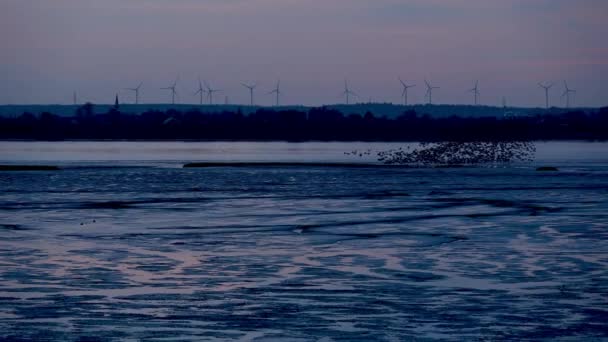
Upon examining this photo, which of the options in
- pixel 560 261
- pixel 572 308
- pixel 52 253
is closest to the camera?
pixel 572 308

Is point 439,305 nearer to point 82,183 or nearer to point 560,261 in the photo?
point 560,261

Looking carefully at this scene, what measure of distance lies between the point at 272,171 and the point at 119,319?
51041 mm

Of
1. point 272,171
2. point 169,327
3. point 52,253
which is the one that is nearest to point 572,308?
point 169,327

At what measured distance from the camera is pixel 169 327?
14219mm

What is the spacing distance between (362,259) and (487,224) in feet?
28.1

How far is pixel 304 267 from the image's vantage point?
20.2 m

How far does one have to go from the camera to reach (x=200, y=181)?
5456cm

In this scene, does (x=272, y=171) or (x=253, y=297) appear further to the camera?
(x=272, y=171)

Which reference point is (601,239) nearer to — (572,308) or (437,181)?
(572,308)

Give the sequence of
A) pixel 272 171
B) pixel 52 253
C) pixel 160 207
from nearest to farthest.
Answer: pixel 52 253 → pixel 160 207 → pixel 272 171

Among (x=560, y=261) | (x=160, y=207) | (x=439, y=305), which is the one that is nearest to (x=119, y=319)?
(x=439, y=305)

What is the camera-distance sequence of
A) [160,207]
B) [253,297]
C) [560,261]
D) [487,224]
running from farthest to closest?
[160,207]
[487,224]
[560,261]
[253,297]

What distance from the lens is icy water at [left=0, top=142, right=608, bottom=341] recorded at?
14.5 metres

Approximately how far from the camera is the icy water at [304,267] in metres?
14.5
